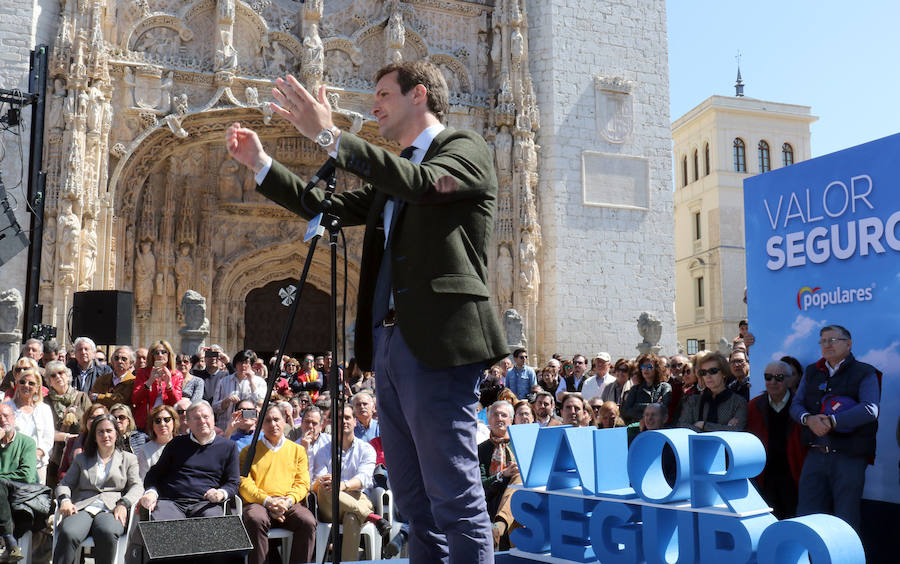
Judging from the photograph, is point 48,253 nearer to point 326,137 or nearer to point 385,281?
point 385,281

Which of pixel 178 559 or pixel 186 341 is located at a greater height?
pixel 186 341

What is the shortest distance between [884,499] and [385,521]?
3.59m

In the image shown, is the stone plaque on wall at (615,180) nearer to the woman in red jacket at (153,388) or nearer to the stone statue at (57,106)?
the stone statue at (57,106)

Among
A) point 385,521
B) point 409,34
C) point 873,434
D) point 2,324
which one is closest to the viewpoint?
point 873,434

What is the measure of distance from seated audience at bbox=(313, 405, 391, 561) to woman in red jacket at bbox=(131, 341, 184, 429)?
1.78 m

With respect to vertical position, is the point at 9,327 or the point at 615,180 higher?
the point at 615,180

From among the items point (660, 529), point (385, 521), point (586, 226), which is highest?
point (586, 226)

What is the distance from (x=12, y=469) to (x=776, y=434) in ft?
18.1

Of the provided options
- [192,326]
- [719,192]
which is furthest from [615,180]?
[719,192]

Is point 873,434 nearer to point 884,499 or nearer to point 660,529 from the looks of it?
point 884,499

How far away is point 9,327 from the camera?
12.9 metres

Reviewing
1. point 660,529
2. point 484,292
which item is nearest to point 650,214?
point 660,529

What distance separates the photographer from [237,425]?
7.29m

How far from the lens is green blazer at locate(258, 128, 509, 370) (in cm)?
249
